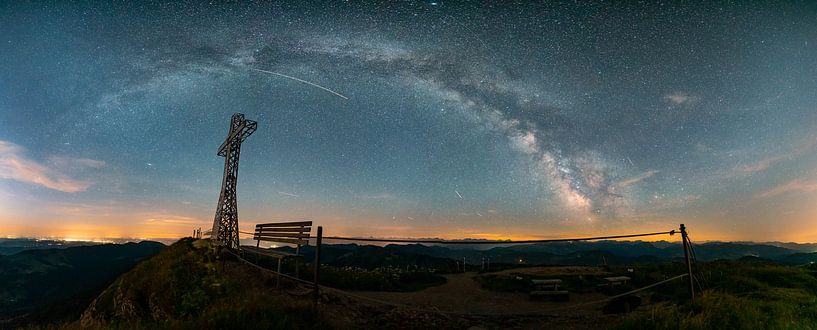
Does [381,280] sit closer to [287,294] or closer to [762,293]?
[287,294]

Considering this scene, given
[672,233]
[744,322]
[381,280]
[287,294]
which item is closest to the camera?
[744,322]

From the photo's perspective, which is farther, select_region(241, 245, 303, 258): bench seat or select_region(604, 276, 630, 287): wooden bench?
select_region(604, 276, 630, 287): wooden bench

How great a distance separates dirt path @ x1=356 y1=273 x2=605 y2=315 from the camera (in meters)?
10.3

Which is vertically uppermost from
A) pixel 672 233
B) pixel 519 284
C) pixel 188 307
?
pixel 672 233

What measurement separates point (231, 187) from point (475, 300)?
18434 millimetres

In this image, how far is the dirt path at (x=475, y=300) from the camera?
10.3 m

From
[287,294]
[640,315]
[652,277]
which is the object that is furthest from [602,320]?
[652,277]

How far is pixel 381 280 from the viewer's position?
1476cm

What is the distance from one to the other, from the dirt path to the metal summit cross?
1399 centimetres

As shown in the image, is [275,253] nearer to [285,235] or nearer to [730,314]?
[285,235]

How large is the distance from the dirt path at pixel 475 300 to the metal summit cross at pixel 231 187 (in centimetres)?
1399

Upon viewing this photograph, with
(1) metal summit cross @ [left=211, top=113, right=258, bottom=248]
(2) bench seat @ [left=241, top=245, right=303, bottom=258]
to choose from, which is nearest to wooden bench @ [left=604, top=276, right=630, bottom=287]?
(2) bench seat @ [left=241, top=245, right=303, bottom=258]

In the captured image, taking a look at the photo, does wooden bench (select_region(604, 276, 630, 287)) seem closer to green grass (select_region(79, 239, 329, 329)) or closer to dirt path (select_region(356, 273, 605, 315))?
dirt path (select_region(356, 273, 605, 315))

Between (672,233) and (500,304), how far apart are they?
247 inches
